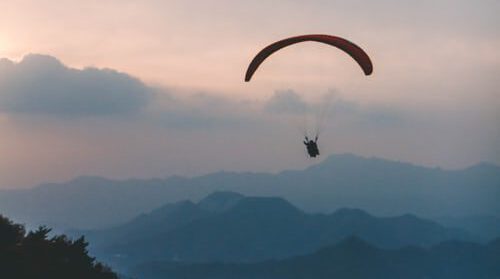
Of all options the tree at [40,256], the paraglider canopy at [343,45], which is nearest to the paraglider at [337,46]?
the paraglider canopy at [343,45]

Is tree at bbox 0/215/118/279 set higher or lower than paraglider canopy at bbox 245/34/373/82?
lower

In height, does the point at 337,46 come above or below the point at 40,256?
above

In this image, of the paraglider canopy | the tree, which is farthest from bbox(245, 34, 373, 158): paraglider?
the tree

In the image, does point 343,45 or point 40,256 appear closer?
point 40,256

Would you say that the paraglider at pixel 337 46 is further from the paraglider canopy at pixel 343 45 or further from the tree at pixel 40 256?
the tree at pixel 40 256

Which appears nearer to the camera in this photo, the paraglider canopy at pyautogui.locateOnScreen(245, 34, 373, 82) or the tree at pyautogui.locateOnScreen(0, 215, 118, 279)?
the tree at pyautogui.locateOnScreen(0, 215, 118, 279)

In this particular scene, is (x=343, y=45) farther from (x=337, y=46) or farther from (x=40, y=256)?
(x=40, y=256)

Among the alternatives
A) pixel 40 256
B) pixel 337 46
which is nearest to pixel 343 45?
pixel 337 46

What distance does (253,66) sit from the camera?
135 ft

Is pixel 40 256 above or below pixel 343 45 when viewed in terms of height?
below

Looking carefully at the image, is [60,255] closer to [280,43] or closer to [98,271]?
[98,271]

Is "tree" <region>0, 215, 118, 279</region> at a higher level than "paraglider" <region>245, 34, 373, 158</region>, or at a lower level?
lower

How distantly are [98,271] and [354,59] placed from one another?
2017cm

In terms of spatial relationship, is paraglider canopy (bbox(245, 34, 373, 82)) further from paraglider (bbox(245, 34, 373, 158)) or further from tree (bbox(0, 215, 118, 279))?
tree (bbox(0, 215, 118, 279))
